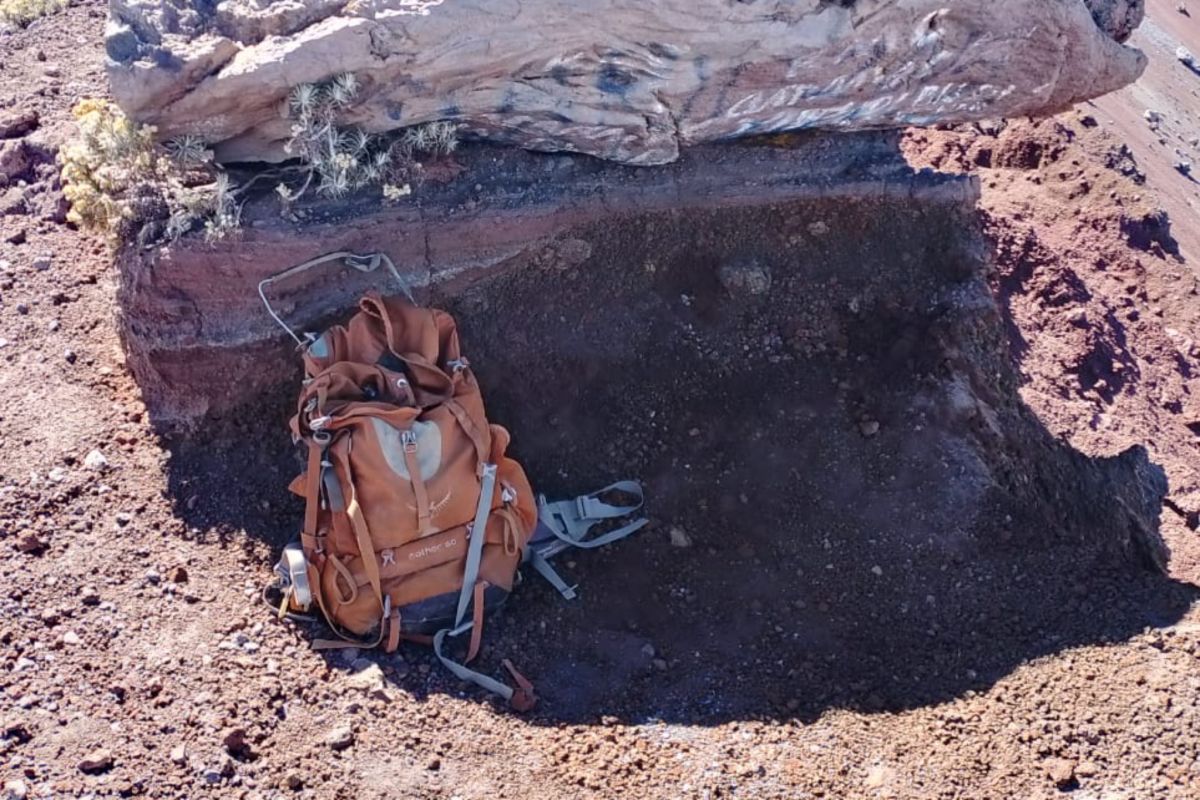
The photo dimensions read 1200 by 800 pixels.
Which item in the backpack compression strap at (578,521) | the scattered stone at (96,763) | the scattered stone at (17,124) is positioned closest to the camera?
the scattered stone at (96,763)

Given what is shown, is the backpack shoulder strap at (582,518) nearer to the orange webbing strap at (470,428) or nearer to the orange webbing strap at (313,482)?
the orange webbing strap at (470,428)

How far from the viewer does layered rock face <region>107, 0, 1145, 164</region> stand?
3.98 meters

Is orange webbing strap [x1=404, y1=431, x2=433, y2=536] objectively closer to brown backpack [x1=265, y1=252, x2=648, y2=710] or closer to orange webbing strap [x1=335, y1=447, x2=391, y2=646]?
brown backpack [x1=265, y1=252, x2=648, y2=710]

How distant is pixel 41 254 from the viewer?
4953 mm

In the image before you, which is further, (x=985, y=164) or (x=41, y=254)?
(x=985, y=164)

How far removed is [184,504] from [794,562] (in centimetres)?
221

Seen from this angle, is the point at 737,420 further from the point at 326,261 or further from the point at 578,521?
the point at 326,261

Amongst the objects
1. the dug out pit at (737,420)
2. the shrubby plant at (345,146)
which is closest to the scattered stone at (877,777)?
the dug out pit at (737,420)

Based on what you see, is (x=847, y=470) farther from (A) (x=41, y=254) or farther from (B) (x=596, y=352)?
(A) (x=41, y=254)

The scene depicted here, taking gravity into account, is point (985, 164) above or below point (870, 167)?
below

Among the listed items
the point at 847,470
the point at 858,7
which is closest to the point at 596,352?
the point at 847,470

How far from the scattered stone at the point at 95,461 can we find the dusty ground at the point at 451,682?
0.01 m

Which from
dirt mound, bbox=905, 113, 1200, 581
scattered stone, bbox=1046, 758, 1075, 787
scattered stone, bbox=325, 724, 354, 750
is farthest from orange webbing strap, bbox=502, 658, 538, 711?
dirt mound, bbox=905, 113, 1200, 581

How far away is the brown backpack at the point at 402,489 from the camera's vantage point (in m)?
3.88
